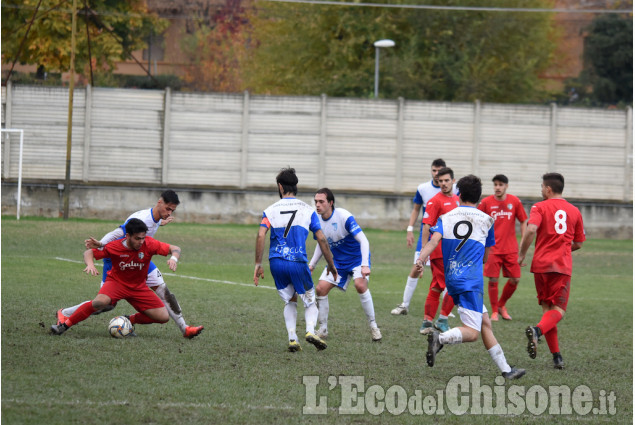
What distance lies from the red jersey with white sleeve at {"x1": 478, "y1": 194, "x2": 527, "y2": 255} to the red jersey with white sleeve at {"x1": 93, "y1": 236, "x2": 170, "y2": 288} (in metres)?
5.08

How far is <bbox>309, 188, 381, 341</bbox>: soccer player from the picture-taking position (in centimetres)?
1002

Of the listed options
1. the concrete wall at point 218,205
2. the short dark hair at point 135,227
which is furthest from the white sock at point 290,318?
the concrete wall at point 218,205

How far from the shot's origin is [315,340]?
8844 mm

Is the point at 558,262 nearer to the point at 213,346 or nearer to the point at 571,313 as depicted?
the point at 213,346

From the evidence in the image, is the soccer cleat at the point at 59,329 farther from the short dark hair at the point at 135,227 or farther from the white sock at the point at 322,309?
the white sock at the point at 322,309

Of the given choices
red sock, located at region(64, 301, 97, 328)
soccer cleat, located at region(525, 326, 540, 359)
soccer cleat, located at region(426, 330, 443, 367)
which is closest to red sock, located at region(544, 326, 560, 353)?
soccer cleat, located at region(525, 326, 540, 359)

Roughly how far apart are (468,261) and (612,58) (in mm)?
42498

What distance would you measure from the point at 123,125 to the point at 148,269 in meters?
19.9

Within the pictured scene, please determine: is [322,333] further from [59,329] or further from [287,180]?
[59,329]

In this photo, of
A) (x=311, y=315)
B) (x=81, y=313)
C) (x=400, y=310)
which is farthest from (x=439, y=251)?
(x=81, y=313)

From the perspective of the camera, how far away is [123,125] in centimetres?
2864

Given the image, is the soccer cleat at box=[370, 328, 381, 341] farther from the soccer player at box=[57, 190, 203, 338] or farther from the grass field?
the soccer player at box=[57, 190, 203, 338]

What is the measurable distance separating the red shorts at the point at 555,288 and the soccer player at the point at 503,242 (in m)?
3.10

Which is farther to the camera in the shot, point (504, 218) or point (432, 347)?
point (504, 218)
